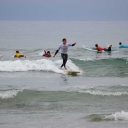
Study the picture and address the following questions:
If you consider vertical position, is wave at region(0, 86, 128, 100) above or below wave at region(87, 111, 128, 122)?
above

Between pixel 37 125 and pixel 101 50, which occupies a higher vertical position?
pixel 101 50

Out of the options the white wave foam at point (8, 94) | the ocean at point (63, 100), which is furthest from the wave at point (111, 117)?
the white wave foam at point (8, 94)

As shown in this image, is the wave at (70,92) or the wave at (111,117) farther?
the wave at (70,92)

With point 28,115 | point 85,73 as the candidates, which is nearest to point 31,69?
point 85,73

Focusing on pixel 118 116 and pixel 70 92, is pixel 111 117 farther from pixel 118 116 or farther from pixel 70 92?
pixel 70 92

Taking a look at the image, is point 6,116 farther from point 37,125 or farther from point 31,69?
point 31,69

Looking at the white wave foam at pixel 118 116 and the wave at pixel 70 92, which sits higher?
the wave at pixel 70 92

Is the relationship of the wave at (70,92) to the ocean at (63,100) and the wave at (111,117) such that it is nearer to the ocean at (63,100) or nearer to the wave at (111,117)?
the ocean at (63,100)

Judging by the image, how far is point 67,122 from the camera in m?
9.27

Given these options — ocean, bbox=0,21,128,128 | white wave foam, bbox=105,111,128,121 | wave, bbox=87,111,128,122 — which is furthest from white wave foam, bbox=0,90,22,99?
white wave foam, bbox=105,111,128,121

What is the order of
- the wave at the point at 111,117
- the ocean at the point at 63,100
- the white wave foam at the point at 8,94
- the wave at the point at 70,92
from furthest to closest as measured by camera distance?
the wave at the point at 70,92, the white wave foam at the point at 8,94, the wave at the point at 111,117, the ocean at the point at 63,100

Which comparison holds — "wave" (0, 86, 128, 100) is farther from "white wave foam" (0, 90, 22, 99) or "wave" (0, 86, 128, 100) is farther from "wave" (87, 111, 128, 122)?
"wave" (87, 111, 128, 122)

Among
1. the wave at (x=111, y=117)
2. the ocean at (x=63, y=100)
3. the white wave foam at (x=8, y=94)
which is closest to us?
the ocean at (x=63, y=100)

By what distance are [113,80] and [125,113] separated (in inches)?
258
